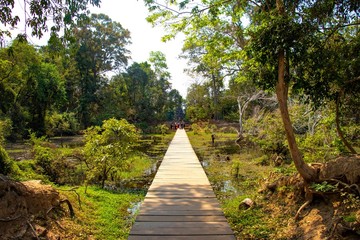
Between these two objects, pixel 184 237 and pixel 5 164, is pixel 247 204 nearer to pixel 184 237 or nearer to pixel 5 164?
pixel 184 237

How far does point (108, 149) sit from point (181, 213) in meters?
3.43

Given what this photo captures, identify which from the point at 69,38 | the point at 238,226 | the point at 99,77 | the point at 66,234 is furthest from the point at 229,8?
the point at 99,77

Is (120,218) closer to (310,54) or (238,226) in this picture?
(238,226)

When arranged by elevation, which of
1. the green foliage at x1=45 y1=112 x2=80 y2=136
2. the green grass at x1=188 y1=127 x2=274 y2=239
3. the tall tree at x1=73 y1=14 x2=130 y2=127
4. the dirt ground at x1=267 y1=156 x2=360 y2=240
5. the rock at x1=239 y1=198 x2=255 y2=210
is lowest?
the green grass at x1=188 y1=127 x2=274 y2=239

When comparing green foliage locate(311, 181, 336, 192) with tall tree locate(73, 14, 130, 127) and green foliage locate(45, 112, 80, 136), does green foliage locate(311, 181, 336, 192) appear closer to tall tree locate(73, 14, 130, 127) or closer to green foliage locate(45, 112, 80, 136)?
green foliage locate(45, 112, 80, 136)

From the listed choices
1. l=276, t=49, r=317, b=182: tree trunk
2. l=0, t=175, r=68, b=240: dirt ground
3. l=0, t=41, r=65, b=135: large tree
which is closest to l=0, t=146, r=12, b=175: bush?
l=0, t=175, r=68, b=240: dirt ground

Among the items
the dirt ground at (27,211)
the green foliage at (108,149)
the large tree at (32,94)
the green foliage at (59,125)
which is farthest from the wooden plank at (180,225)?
the green foliage at (59,125)

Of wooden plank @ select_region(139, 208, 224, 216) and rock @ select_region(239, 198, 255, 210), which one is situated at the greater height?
wooden plank @ select_region(139, 208, 224, 216)

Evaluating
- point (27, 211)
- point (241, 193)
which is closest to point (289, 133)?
point (241, 193)

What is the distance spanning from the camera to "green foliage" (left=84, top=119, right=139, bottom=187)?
7.35 meters

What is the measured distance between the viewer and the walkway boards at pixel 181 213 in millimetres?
3762

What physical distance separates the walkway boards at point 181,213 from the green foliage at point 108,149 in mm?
1275

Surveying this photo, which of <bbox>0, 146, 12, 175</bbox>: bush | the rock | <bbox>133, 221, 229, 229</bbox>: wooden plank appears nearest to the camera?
<bbox>133, 221, 229, 229</bbox>: wooden plank

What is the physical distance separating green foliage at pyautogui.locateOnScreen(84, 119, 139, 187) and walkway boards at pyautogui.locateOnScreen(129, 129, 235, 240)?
1.28m
